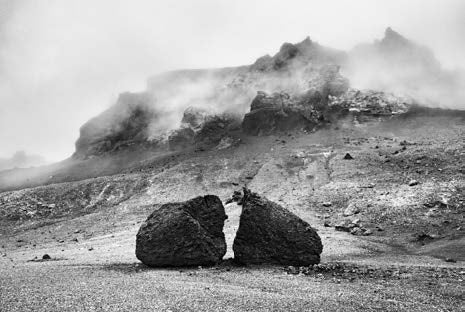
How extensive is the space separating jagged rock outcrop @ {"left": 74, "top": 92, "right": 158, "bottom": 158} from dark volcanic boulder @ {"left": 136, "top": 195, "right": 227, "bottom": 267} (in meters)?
107

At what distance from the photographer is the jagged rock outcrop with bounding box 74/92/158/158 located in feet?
450

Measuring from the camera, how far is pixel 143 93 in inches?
6171

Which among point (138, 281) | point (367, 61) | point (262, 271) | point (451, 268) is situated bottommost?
point (451, 268)

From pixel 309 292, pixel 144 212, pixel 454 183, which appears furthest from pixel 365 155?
pixel 309 292

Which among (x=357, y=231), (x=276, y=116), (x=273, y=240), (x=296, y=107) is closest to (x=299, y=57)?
(x=296, y=107)

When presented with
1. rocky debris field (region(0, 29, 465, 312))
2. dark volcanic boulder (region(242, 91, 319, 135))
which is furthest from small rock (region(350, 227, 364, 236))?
dark volcanic boulder (region(242, 91, 319, 135))

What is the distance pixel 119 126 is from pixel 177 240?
12422 cm

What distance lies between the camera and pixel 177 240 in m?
27.1

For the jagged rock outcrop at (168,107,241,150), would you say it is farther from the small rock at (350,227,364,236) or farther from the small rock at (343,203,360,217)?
the small rock at (350,227,364,236)

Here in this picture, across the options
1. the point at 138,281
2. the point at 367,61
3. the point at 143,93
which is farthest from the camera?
the point at 143,93

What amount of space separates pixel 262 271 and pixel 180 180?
6203 centimetres

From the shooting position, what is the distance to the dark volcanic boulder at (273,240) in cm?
2711

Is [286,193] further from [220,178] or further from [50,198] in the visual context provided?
[50,198]

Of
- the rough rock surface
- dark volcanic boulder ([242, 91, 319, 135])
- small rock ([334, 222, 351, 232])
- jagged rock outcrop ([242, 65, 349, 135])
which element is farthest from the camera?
the rough rock surface
